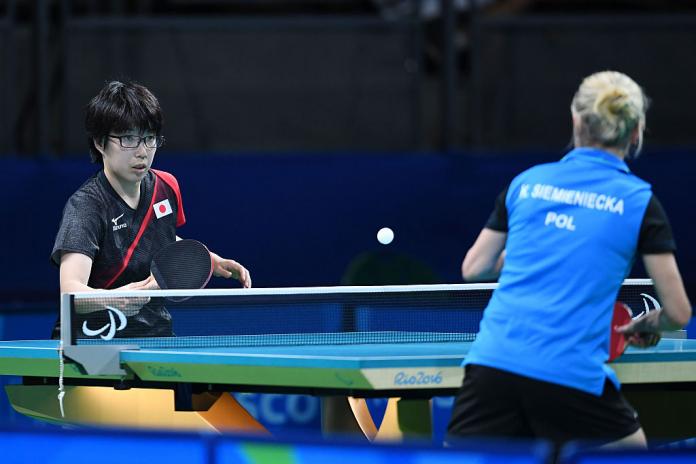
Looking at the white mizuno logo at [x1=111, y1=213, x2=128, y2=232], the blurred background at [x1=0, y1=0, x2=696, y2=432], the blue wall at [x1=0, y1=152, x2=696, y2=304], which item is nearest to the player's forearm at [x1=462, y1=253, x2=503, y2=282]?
the white mizuno logo at [x1=111, y1=213, x2=128, y2=232]

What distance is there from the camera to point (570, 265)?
3.29 metres

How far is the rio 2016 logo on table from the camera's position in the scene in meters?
3.68

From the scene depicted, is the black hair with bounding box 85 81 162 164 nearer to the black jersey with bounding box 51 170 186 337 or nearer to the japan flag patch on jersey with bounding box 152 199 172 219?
the black jersey with bounding box 51 170 186 337

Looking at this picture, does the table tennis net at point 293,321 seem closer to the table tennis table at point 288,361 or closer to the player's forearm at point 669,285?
the table tennis table at point 288,361

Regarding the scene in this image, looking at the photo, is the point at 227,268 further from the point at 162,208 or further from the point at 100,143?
the point at 100,143

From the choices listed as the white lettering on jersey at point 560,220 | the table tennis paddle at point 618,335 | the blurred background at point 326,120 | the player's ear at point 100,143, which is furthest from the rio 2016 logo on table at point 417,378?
the blurred background at point 326,120

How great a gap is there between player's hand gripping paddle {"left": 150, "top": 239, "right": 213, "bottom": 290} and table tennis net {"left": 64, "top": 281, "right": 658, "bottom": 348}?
7 centimetres

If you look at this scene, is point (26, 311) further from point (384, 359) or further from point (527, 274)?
point (527, 274)

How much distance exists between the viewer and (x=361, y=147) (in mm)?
9086

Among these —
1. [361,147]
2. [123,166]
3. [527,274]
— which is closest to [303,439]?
[527,274]

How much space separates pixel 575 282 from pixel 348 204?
5.22 m

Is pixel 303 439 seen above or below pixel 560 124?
below

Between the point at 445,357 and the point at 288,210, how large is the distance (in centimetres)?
480

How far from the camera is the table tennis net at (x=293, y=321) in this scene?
412 centimetres
